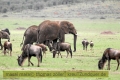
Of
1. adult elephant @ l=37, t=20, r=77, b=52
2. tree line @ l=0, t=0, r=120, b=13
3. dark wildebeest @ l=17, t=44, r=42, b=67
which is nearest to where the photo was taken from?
dark wildebeest @ l=17, t=44, r=42, b=67

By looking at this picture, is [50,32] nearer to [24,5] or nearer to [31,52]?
[31,52]

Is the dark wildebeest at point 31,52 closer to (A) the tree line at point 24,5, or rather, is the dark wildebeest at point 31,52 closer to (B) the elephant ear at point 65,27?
(B) the elephant ear at point 65,27

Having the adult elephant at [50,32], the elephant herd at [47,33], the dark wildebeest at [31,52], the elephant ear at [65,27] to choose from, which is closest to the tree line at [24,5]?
the elephant ear at [65,27]

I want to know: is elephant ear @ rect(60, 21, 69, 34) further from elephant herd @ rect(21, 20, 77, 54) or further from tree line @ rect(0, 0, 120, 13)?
tree line @ rect(0, 0, 120, 13)

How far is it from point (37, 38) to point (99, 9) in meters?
62.0

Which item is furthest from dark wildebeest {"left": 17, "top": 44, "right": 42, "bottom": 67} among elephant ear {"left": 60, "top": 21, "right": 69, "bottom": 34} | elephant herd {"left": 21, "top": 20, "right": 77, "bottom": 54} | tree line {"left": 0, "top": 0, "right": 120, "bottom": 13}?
tree line {"left": 0, "top": 0, "right": 120, "bottom": 13}

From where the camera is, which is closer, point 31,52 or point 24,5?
point 31,52

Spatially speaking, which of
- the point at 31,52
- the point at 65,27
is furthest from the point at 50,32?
the point at 31,52

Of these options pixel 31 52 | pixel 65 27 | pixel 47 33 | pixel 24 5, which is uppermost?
pixel 65 27

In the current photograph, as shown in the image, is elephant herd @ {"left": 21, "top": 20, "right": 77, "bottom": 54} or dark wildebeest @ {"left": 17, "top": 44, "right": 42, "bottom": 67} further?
elephant herd @ {"left": 21, "top": 20, "right": 77, "bottom": 54}

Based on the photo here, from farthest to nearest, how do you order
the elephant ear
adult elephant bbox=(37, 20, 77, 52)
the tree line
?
the tree line < the elephant ear < adult elephant bbox=(37, 20, 77, 52)

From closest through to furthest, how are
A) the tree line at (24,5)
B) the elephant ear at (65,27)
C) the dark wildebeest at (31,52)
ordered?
the dark wildebeest at (31,52) < the elephant ear at (65,27) < the tree line at (24,5)

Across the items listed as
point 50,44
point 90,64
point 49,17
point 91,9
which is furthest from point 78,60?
point 91,9

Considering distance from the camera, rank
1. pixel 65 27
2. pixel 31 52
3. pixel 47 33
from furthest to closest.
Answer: pixel 65 27 < pixel 47 33 < pixel 31 52
